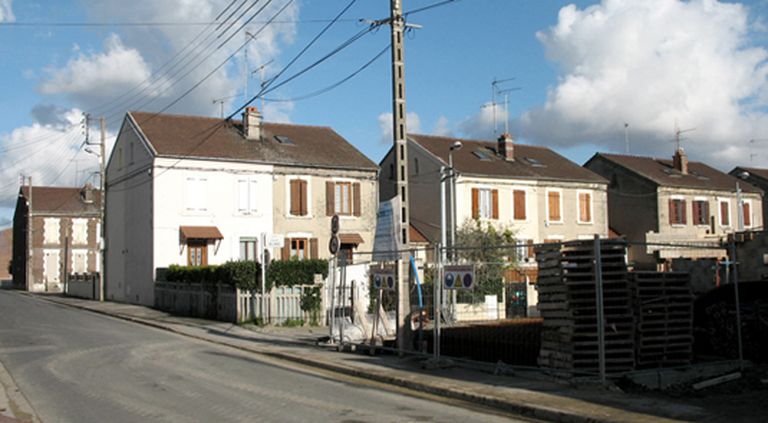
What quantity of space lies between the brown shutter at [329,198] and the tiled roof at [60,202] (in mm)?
40252

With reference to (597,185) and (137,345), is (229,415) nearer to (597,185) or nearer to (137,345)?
(137,345)

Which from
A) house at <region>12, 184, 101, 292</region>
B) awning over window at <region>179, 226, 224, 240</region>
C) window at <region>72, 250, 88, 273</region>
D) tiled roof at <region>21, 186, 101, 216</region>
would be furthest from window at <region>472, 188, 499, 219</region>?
tiled roof at <region>21, 186, 101, 216</region>

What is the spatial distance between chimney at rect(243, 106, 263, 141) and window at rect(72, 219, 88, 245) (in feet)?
121

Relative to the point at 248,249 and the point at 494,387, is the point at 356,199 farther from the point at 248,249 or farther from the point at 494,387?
the point at 494,387

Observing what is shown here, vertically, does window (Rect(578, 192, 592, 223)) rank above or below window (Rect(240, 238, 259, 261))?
above

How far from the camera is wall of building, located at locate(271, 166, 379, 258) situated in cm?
3681

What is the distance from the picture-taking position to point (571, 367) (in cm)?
1179

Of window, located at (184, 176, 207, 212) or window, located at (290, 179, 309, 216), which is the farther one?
window, located at (290, 179, 309, 216)

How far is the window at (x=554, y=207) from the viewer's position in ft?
143

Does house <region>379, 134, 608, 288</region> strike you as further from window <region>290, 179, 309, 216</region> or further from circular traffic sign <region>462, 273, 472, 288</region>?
circular traffic sign <region>462, 273, 472, 288</region>

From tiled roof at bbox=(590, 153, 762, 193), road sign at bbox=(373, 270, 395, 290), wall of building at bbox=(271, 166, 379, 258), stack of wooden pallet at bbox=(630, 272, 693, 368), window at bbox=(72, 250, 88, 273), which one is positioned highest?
tiled roof at bbox=(590, 153, 762, 193)

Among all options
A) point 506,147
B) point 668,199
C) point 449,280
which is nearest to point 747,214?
point 668,199

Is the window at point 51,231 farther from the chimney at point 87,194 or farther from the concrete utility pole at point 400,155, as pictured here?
the concrete utility pole at point 400,155

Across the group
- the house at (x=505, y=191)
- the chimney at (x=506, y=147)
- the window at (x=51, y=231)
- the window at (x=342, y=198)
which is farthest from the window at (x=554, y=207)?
the window at (x=51, y=231)
